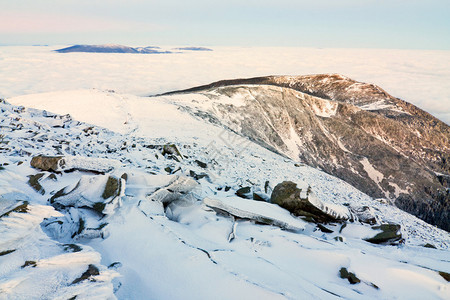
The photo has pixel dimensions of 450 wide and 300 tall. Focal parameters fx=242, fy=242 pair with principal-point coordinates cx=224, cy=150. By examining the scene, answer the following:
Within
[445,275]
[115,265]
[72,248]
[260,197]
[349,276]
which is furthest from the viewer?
[260,197]

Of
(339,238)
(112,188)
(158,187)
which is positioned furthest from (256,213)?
(112,188)

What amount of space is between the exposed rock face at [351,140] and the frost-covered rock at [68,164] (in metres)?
25.2

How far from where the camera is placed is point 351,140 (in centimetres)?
5509

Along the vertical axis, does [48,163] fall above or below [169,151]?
above

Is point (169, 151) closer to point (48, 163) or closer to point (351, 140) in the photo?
point (48, 163)

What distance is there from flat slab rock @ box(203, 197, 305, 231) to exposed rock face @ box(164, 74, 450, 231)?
25.5 metres

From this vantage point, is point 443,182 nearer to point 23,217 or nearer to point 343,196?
point 343,196

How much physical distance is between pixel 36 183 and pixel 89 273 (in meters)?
4.00

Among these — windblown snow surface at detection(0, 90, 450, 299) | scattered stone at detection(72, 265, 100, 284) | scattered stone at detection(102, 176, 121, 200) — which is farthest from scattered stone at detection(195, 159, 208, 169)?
scattered stone at detection(72, 265, 100, 284)

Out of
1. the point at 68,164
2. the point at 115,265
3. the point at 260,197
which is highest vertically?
the point at 68,164

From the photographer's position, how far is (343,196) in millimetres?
17172

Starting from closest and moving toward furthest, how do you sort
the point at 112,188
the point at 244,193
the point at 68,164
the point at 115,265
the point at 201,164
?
the point at 115,265 → the point at 112,188 → the point at 68,164 → the point at 244,193 → the point at 201,164

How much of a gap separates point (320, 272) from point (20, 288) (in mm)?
4751

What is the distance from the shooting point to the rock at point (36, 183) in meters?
5.69
